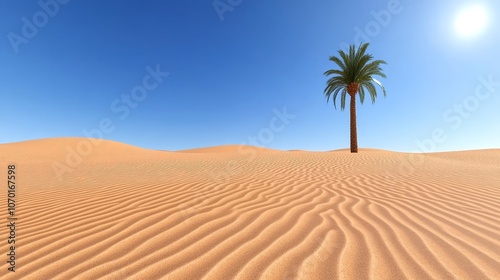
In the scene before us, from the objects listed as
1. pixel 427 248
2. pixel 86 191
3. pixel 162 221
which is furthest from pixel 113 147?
pixel 427 248

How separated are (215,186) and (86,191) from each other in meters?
2.65

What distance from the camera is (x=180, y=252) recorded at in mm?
2100

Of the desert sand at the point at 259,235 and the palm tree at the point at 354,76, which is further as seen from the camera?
the palm tree at the point at 354,76

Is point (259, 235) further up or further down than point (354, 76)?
further down

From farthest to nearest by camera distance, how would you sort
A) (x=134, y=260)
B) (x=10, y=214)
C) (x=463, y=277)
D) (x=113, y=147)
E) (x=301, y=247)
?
1. (x=113, y=147)
2. (x=10, y=214)
3. (x=301, y=247)
4. (x=134, y=260)
5. (x=463, y=277)

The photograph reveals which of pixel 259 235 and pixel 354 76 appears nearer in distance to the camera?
pixel 259 235

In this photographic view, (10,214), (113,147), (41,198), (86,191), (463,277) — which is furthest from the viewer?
(113,147)

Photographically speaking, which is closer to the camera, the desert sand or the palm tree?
the desert sand

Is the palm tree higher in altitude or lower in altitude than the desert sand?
higher

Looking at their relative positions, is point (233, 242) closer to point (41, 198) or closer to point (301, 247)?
point (301, 247)

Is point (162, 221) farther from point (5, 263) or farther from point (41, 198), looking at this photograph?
point (41, 198)

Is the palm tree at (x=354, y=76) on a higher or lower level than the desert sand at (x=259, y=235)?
higher

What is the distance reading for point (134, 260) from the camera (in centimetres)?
199

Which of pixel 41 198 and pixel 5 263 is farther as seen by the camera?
pixel 41 198
